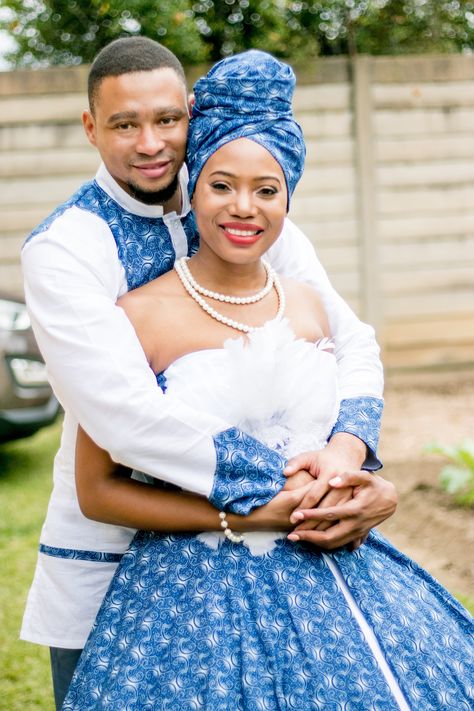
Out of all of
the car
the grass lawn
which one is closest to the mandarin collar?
the grass lawn

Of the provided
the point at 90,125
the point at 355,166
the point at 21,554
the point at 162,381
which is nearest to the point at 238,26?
the point at 355,166

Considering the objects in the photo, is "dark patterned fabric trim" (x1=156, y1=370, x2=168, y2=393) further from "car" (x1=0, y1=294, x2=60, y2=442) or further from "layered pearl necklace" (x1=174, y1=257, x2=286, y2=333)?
"car" (x1=0, y1=294, x2=60, y2=442)

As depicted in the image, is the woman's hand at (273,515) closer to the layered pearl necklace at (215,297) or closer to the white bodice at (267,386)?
the white bodice at (267,386)

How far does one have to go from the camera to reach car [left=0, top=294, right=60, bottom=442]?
5.62m

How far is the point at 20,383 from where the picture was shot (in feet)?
18.6

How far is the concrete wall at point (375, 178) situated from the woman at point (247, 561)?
193 inches

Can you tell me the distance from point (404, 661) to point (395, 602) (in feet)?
0.47

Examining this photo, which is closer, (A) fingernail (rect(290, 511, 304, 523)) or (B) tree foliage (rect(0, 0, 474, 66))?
(A) fingernail (rect(290, 511, 304, 523))

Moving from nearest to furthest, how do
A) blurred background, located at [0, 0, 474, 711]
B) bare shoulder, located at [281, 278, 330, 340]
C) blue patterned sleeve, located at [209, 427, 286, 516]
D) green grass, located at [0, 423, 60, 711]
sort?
1. blue patterned sleeve, located at [209, 427, 286, 516]
2. bare shoulder, located at [281, 278, 330, 340]
3. green grass, located at [0, 423, 60, 711]
4. blurred background, located at [0, 0, 474, 711]

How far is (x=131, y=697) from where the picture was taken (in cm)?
183

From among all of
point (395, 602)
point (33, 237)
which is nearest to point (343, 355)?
point (395, 602)

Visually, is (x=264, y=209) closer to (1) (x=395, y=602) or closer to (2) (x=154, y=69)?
(2) (x=154, y=69)

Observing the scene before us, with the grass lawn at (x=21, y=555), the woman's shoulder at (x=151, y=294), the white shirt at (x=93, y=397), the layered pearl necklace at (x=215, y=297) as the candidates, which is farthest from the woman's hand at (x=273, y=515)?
the grass lawn at (x=21, y=555)

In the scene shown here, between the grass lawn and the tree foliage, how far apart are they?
308cm
